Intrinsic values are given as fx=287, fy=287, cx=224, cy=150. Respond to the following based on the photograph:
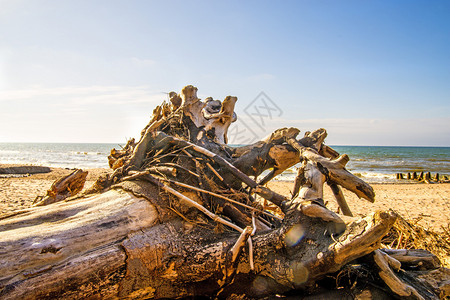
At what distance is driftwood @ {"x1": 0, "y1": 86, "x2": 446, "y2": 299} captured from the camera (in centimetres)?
227

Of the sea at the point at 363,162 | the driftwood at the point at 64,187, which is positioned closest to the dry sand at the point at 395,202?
the driftwood at the point at 64,187

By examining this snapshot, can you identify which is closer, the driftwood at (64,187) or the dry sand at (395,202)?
the driftwood at (64,187)

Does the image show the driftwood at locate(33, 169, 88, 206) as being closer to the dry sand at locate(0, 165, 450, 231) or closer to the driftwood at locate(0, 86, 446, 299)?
the driftwood at locate(0, 86, 446, 299)

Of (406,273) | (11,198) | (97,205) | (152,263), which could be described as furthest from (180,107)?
(11,198)

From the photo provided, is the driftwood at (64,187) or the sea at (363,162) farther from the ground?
the driftwood at (64,187)

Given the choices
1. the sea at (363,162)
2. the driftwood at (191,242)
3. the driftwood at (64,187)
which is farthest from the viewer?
the sea at (363,162)

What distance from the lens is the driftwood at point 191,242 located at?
2.27m

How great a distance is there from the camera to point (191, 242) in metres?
2.77

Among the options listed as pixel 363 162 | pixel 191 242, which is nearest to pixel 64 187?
pixel 191 242

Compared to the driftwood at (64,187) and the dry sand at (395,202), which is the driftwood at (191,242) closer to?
the driftwood at (64,187)

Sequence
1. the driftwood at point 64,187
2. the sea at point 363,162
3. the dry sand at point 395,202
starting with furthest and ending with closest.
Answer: the sea at point 363,162
the dry sand at point 395,202
the driftwood at point 64,187

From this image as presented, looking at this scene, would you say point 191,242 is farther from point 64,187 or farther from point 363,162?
point 363,162

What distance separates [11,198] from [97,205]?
7.69 meters

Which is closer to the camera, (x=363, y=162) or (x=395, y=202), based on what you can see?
(x=395, y=202)
